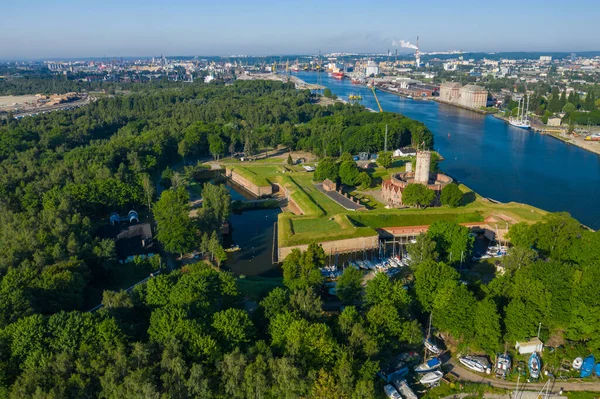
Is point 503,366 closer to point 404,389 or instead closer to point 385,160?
point 404,389

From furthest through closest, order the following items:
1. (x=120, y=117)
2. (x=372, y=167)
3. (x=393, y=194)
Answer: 1. (x=120, y=117)
2. (x=372, y=167)
3. (x=393, y=194)

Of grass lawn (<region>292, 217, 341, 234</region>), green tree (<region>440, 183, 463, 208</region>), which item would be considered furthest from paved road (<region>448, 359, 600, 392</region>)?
green tree (<region>440, 183, 463, 208</region>)

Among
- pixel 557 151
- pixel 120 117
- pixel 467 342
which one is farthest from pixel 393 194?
pixel 120 117

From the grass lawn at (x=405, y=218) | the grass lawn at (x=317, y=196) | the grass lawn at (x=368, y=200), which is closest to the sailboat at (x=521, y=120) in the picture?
the grass lawn at (x=368, y=200)

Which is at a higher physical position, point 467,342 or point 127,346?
point 127,346

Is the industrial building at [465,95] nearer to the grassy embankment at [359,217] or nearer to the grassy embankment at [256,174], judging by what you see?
the grassy embankment at [256,174]

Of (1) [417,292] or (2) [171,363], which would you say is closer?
(2) [171,363]

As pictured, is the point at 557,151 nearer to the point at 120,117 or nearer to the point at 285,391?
the point at 285,391
